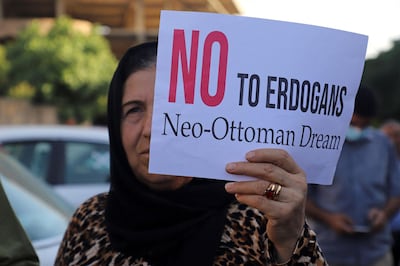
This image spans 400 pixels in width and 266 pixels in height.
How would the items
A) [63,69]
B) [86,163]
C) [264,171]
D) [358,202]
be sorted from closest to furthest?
1. [264,171]
2. [358,202]
3. [86,163]
4. [63,69]

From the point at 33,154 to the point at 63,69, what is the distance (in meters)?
15.2

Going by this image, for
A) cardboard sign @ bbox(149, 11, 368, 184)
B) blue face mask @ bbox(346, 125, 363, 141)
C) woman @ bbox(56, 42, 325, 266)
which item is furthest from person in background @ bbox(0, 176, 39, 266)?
blue face mask @ bbox(346, 125, 363, 141)

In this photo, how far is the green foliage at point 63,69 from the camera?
21.3 metres

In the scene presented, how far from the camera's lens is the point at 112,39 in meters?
33.4

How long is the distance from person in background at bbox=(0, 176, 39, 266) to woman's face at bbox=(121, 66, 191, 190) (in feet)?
1.24

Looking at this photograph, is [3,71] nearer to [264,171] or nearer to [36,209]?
[36,209]

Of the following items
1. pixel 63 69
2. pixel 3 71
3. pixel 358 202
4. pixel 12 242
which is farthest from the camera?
pixel 3 71

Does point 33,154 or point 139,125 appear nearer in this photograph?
point 139,125

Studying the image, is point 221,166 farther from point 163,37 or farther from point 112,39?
point 112,39

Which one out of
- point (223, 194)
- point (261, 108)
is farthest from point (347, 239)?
point (261, 108)

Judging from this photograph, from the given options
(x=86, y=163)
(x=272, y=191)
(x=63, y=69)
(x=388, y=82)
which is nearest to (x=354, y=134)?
(x=272, y=191)

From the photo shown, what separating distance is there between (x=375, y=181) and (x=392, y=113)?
42.8m

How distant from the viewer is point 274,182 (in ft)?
5.61

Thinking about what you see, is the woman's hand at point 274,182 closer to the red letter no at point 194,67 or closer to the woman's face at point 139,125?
A: the red letter no at point 194,67
